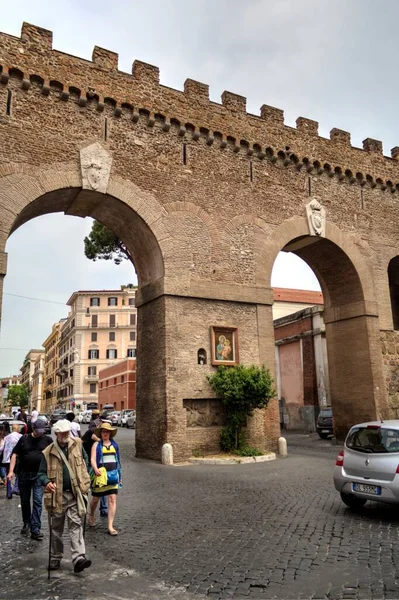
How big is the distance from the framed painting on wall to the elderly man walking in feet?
29.6

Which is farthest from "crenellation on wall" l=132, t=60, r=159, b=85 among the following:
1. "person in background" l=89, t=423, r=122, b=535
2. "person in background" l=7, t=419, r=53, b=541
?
"person in background" l=7, t=419, r=53, b=541

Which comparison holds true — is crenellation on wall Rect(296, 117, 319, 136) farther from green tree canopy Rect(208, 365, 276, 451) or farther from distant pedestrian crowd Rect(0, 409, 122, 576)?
distant pedestrian crowd Rect(0, 409, 122, 576)

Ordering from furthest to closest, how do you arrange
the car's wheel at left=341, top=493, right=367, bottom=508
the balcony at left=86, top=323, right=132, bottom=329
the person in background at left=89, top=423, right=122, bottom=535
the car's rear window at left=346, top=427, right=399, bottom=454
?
1. the balcony at left=86, top=323, right=132, bottom=329
2. the car's wheel at left=341, top=493, right=367, bottom=508
3. the car's rear window at left=346, top=427, right=399, bottom=454
4. the person in background at left=89, top=423, right=122, bottom=535

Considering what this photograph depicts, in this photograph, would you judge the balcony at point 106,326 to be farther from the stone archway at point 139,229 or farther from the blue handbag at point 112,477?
the blue handbag at point 112,477

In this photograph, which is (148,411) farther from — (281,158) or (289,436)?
(289,436)

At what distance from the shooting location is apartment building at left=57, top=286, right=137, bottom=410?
220 feet

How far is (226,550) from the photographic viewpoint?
555 cm

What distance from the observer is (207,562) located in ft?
16.9

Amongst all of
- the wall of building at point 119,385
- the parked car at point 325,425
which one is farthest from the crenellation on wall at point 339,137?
the wall of building at point 119,385

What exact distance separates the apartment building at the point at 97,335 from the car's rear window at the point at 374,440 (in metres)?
61.2

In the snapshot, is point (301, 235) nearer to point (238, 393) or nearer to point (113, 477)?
point (238, 393)

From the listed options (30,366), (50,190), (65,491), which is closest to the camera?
(65,491)

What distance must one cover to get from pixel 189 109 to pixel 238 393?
869 cm

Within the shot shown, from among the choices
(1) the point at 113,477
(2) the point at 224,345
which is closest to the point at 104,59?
(2) the point at 224,345
